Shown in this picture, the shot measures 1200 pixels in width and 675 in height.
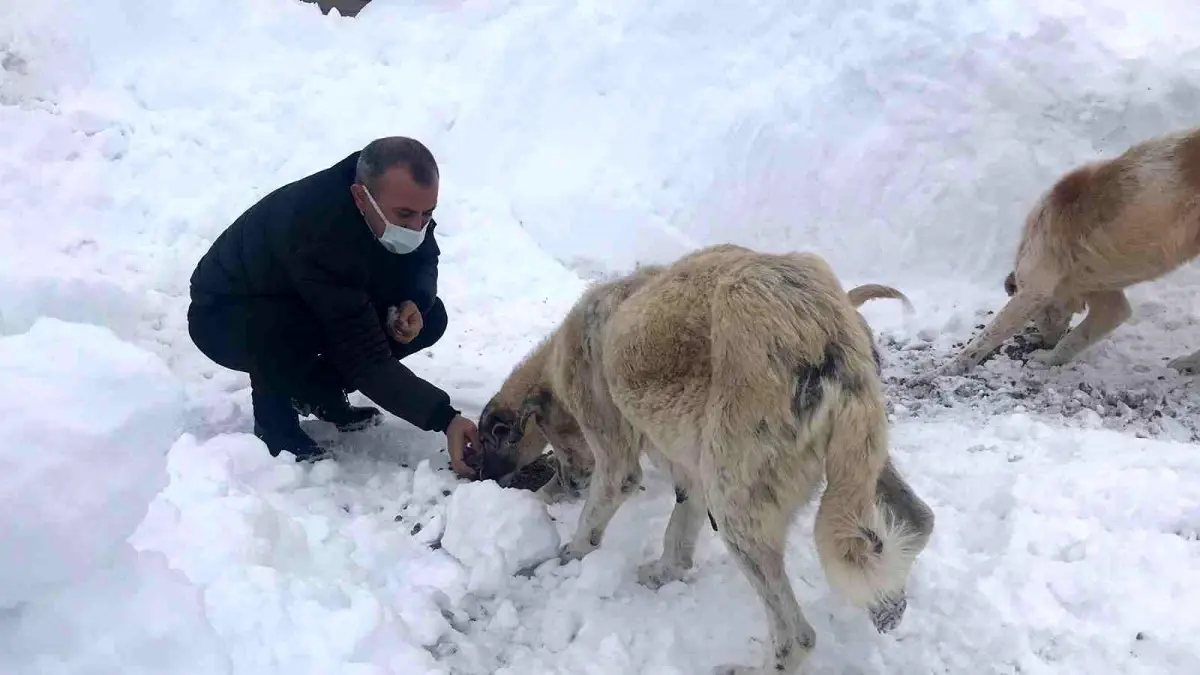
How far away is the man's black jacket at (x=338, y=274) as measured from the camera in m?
3.88

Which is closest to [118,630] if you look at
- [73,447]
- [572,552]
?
[73,447]

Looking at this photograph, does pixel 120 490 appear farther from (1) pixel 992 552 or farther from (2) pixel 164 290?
(2) pixel 164 290

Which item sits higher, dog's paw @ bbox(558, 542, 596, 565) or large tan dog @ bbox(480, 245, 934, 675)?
large tan dog @ bbox(480, 245, 934, 675)

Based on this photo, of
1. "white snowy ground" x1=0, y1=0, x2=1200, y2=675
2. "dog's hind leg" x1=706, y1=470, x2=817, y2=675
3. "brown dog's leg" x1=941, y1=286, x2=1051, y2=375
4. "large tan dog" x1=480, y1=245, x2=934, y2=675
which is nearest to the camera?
"white snowy ground" x1=0, y1=0, x2=1200, y2=675

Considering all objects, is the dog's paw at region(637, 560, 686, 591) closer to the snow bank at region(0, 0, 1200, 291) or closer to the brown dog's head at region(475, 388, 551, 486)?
the brown dog's head at region(475, 388, 551, 486)

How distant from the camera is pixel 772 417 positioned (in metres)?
2.75

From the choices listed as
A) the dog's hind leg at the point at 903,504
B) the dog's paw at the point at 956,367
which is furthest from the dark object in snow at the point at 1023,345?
the dog's hind leg at the point at 903,504

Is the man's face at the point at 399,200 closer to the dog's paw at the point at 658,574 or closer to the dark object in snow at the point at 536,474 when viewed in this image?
the dark object in snow at the point at 536,474

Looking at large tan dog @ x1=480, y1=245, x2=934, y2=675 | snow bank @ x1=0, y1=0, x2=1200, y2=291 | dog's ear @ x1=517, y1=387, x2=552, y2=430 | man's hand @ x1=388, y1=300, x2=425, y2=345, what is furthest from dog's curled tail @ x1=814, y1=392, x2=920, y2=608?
snow bank @ x1=0, y1=0, x2=1200, y2=291

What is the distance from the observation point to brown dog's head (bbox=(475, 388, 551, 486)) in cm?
414

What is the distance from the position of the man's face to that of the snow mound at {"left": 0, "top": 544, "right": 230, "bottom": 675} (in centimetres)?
201

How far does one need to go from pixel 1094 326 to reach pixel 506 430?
180 inches

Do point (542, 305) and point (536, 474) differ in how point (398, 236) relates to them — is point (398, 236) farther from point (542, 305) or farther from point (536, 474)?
point (542, 305)

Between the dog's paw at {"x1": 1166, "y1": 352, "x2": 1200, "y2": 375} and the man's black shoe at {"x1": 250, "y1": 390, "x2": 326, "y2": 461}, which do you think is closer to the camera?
the man's black shoe at {"x1": 250, "y1": 390, "x2": 326, "y2": 461}
